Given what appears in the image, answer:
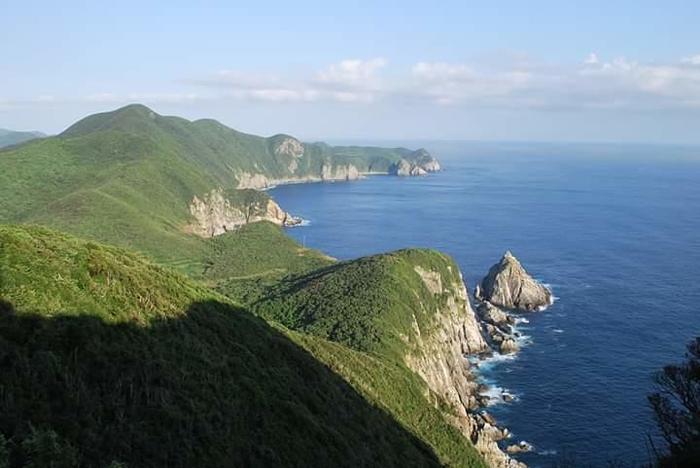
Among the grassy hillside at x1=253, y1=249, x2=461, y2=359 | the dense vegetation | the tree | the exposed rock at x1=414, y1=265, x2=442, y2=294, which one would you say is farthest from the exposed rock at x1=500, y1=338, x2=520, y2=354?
the tree

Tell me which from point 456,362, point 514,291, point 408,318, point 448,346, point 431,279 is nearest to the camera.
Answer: point 408,318

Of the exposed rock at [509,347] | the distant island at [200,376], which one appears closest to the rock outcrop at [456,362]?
the distant island at [200,376]

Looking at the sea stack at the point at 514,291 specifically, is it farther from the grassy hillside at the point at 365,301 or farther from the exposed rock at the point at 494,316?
the grassy hillside at the point at 365,301

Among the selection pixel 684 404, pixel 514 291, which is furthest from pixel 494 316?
pixel 684 404

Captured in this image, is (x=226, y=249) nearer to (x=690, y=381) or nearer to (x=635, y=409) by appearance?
(x=635, y=409)

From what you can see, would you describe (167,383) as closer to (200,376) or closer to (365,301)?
(200,376)

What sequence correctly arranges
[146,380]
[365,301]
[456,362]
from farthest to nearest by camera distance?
1. [456,362]
2. [365,301]
3. [146,380]

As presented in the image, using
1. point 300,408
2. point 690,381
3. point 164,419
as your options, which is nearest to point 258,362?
point 300,408
